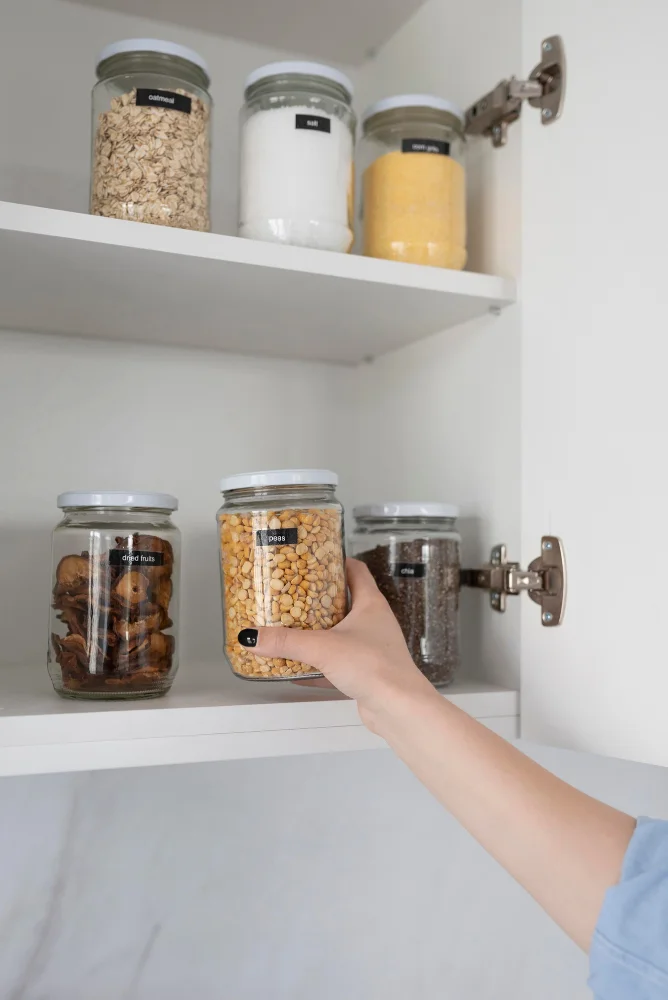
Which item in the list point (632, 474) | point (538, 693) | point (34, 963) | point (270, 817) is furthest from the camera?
point (270, 817)

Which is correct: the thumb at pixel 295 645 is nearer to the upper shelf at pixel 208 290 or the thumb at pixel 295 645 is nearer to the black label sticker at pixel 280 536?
the black label sticker at pixel 280 536

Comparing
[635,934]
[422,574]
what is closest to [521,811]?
[635,934]

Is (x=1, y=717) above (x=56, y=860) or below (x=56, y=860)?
above

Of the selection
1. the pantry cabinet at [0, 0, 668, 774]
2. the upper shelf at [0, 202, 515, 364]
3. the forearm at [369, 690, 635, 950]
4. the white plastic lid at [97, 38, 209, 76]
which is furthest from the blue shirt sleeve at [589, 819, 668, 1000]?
the white plastic lid at [97, 38, 209, 76]

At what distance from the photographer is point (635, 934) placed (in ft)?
1.86

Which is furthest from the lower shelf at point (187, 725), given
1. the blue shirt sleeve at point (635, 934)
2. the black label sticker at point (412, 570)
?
the blue shirt sleeve at point (635, 934)

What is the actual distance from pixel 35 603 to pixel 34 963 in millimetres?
421

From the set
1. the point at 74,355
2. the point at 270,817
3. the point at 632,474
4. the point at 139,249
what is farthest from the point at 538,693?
the point at 74,355

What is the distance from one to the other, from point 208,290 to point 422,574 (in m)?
0.36

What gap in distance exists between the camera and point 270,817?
1.19 meters

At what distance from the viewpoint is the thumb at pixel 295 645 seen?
75 centimetres

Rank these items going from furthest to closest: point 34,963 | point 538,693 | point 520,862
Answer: point 34,963, point 538,693, point 520,862

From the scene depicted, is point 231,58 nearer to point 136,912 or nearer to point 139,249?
point 139,249

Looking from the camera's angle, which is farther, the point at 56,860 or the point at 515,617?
the point at 56,860
